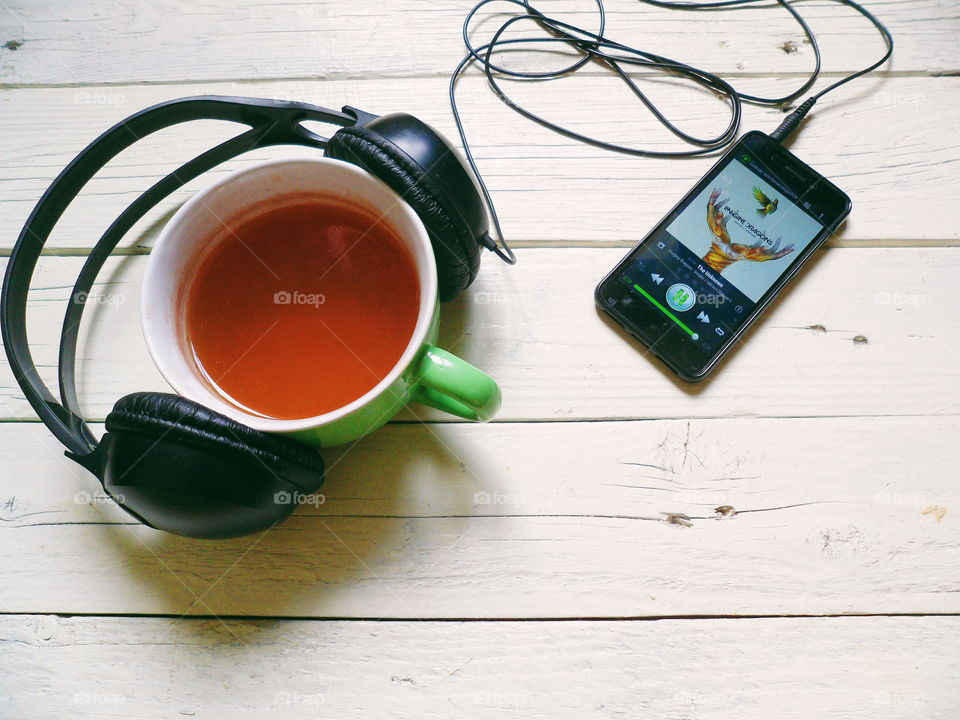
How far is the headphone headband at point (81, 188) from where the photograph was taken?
0.46 meters

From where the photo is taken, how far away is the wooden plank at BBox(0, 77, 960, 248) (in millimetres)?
594

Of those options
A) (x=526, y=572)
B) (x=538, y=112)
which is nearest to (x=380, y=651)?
(x=526, y=572)

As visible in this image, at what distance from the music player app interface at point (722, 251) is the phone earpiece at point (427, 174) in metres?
0.18

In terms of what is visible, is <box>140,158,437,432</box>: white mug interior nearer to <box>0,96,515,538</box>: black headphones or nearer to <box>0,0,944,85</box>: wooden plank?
<box>0,96,515,538</box>: black headphones

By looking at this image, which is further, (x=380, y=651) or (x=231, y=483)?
(x=380, y=651)

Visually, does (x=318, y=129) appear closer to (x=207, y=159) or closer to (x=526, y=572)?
(x=207, y=159)

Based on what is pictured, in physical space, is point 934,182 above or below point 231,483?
above

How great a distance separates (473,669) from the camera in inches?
20.4

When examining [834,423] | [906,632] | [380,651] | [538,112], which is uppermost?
[538,112]

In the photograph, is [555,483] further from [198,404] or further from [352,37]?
[352,37]

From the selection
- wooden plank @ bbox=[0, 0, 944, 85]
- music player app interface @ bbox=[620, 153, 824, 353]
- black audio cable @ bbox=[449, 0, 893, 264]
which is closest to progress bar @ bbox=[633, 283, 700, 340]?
music player app interface @ bbox=[620, 153, 824, 353]

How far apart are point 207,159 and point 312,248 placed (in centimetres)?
17

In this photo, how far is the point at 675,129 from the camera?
2.01 feet

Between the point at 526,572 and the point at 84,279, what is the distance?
17.7 inches
